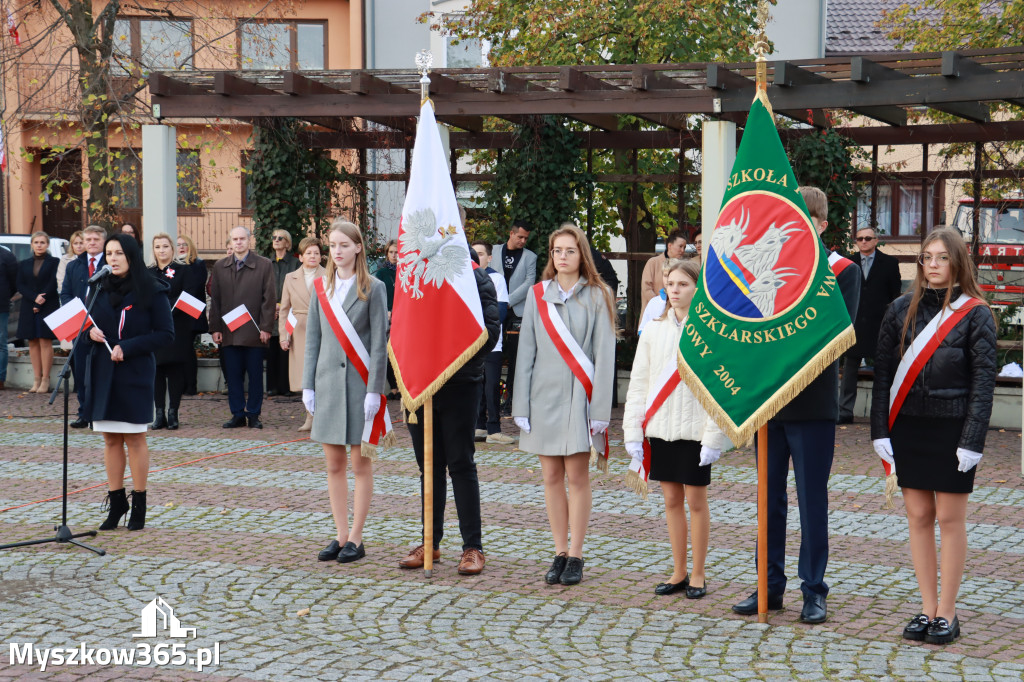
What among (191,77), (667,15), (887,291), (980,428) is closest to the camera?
(980,428)

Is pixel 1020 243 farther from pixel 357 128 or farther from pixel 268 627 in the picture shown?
pixel 268 627

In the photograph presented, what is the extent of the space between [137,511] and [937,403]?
5150mm

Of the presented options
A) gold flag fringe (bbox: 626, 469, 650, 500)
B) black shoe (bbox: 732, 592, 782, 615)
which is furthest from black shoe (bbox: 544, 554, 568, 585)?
black shoe (bbox: 732, 592, 782, 615)

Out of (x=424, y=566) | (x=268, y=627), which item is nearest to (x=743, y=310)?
(x=424, y=566)

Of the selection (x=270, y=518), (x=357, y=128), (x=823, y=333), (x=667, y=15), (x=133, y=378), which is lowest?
(x=270, y=518)

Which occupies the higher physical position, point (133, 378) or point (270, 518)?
point (133, 378)

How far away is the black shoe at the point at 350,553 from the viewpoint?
23.7 ft

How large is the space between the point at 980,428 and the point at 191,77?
12.5m

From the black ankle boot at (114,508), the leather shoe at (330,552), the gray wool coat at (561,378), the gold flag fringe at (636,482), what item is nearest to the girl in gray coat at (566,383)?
the gray wool coat at (561,378)

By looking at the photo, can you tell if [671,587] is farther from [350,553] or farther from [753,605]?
[350,553]

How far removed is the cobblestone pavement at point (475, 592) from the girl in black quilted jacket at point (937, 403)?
0.38 metres

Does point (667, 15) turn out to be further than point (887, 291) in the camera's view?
Yes

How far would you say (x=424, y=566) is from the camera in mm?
7016

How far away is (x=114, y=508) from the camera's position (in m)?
8.13
